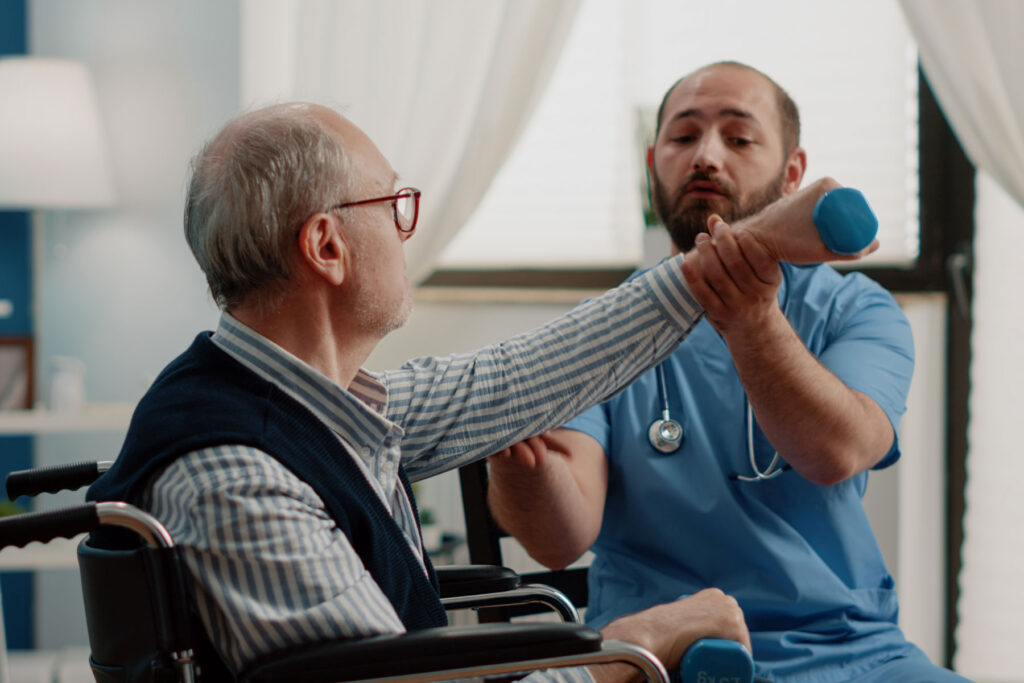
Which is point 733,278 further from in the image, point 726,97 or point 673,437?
point 726,97

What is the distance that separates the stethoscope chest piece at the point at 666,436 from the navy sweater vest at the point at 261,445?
537 millimetres

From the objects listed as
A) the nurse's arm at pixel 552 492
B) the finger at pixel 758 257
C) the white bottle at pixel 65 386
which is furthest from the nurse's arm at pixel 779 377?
the white bottle at pixel 65 386

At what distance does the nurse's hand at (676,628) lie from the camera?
3.22 ft

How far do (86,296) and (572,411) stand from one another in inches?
72.0

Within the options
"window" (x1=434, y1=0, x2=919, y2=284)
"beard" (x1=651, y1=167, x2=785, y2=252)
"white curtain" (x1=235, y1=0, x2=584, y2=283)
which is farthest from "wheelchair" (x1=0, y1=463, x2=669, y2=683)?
"window" (x1=434, y1=0, x2=919, y2=284)

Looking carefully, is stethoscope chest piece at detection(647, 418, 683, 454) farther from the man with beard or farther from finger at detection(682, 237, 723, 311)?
finger at detection(682, 237, 723, 311)

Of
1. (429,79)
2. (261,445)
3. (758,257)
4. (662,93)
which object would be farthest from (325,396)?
(662,93)

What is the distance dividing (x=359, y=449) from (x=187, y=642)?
0.28 meters

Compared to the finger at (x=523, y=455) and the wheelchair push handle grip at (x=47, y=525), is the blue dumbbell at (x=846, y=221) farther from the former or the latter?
the wheelchair push handle grip at (x=47, y=525)

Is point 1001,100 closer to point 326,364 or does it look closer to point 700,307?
point 700,307

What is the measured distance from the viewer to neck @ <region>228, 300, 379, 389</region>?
986 mm

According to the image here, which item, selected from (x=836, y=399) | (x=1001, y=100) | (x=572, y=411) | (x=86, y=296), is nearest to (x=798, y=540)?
(x=836, y=399)

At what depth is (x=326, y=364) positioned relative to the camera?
1005mm

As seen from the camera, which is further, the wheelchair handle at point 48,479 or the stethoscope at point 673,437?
the stethoscope at point 673,437
